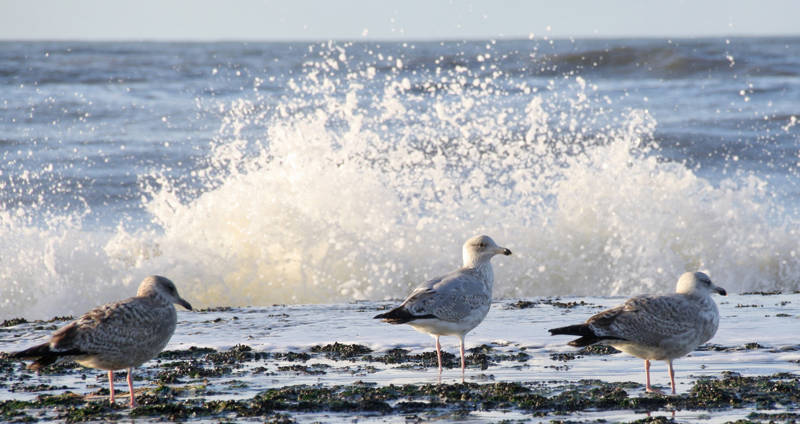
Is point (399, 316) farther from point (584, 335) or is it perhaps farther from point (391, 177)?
point (391, 177)

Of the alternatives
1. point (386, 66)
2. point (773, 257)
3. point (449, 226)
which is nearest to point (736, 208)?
point (773, 257)

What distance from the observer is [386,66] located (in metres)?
29.8

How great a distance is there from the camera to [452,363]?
6965 mm

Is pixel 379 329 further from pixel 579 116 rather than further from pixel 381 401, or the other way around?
pixel 579 116

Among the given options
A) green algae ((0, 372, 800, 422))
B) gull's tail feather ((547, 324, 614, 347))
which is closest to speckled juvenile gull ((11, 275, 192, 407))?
green algae ((0, 372, 800, 422))

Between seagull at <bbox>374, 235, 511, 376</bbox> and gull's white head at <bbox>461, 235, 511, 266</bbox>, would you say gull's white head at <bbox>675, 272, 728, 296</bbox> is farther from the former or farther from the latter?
gull's white head at <bbox>461, 235, 511, 266</bbox>

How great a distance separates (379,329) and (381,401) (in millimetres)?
2539

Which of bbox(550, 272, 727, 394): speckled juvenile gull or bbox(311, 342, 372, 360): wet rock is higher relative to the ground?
bbox(550, 272, 727, 394): speckled juvenile gull

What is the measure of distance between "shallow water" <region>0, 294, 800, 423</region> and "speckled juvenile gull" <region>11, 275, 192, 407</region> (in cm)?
37

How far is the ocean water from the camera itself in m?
12.0

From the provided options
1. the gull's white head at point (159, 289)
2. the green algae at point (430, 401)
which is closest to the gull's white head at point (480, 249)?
the green algae at point (430, 401)

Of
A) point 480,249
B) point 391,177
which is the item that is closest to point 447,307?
point 480,249

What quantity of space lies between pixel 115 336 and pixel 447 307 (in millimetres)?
2244

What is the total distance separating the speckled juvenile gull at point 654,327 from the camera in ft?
19.0
